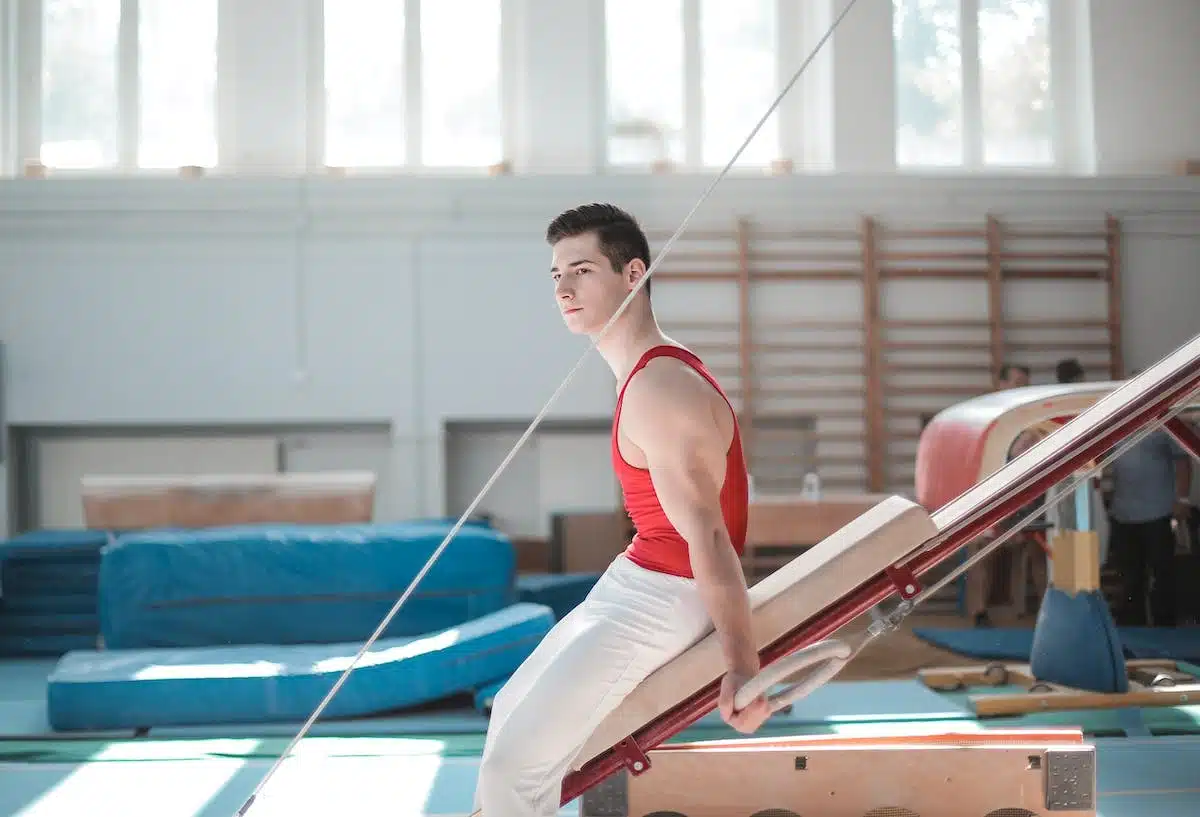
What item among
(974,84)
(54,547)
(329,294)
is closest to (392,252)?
(329,294)

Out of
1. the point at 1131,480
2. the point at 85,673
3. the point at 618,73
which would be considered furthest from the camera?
the point at 618,73

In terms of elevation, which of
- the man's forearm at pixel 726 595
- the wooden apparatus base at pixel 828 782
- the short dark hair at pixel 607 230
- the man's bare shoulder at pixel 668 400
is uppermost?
the short dark hair at pixel 607 230

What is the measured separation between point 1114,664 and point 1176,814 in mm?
1389

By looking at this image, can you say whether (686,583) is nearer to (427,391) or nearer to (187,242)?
(427,391)

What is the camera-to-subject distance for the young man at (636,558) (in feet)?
5.96

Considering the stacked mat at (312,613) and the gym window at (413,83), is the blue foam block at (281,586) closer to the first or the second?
the stacked mat at (312,613)

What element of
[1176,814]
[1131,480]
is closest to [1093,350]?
[1131,480]

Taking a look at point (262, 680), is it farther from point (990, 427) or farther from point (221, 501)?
point (990, 427)

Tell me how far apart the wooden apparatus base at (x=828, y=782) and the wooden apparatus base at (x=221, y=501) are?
405 cm

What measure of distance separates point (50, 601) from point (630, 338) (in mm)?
5474

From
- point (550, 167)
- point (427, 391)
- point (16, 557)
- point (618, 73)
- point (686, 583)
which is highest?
point (618, 73)

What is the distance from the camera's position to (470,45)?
8.35 meters

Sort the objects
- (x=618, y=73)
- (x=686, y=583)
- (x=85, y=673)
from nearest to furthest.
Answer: (x=686, y=583) → (x=85, y=673) → (x=618, y=73)

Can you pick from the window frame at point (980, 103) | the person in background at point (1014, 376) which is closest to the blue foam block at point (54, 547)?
the person in background at point (1014, 376)
